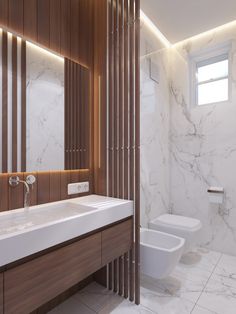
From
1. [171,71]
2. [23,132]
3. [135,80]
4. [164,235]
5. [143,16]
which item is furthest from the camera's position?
[171,71]

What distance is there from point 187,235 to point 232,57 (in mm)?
2226

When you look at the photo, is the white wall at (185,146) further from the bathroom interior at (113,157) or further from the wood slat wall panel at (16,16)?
the wood slat wall panel at (16,16)

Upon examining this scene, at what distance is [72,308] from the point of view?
1581mm

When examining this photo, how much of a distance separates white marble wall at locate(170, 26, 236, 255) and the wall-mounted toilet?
0.53 metres

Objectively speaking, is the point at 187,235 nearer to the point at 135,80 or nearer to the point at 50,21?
the point at 135,80

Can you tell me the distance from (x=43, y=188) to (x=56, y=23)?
133 cm

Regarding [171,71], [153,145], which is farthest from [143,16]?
[153,145]

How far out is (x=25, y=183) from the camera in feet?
4.38

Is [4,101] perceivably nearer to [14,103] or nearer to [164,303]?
[14,103]

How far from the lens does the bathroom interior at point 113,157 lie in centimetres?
119

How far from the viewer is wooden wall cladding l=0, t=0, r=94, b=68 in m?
1.34

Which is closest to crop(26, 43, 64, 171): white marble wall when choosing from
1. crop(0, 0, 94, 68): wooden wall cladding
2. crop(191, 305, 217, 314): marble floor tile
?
crop(0, 0, 94, 68): wooden wall cladding

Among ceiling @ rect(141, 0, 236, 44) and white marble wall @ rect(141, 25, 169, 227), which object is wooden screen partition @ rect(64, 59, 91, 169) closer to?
white marble wall @ rect(141, 25, 169, 227)

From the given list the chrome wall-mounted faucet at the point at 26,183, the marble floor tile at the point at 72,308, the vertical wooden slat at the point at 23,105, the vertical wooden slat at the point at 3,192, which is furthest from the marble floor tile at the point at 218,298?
the vertical wooden slat at the point at 23,105
